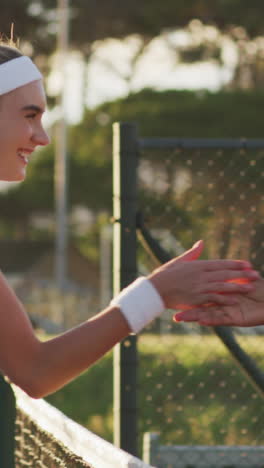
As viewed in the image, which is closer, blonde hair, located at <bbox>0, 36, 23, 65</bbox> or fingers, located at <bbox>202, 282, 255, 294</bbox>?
fingers, located at <bbox>202, 282, 255, 294</bbox>

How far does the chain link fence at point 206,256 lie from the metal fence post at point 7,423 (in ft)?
4.64

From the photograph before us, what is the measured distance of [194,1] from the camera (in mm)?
30453

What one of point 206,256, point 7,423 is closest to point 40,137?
point 7,423

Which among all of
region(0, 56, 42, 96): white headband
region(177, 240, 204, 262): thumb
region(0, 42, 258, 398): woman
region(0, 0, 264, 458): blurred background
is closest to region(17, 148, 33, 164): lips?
region(0, 56, 42, 96): white headband

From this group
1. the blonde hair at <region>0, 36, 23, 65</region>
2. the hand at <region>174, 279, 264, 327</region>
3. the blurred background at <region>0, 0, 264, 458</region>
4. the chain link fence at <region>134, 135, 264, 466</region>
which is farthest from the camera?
the blurred background at <region>0, 0, 264, 458</region>

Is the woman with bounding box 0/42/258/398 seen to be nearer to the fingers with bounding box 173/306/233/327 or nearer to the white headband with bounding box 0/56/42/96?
the fingers with bounding box 173/306/233/327

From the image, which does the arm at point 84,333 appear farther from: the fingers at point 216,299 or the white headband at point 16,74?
the white headband at point 16,74

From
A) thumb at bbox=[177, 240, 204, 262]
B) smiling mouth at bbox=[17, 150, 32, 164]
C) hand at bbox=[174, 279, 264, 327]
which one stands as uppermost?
smiling mouth at bbox=[17, 150, 32, 164]

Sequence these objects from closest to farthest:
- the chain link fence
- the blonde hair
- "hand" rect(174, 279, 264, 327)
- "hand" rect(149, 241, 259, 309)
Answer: "hand" rect(149, 241, 259, 309) < "hand" rect(174, 279, 264, 327) < the blonde hair < the chain link fence

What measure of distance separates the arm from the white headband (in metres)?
0.54

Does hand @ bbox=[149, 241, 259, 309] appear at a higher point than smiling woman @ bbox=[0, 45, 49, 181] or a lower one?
lower

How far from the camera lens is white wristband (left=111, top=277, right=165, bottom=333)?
207 centimetres

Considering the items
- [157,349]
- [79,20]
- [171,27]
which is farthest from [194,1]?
[157,349]

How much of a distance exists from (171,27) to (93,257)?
24.4 ft
